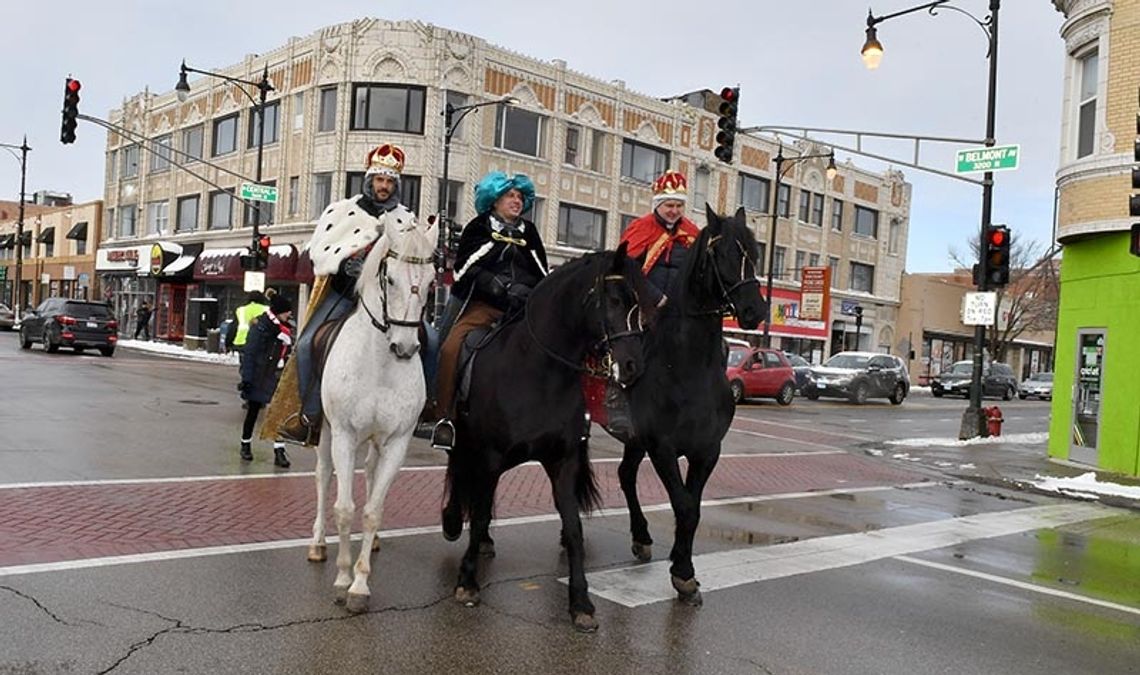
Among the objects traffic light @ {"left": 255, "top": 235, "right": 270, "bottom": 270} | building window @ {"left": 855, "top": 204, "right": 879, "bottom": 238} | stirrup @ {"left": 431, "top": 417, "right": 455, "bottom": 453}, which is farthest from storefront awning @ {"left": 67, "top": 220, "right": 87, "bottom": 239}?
stirrup @ {"left": 431, "top": 417, "right": 455, "bottom": 453}

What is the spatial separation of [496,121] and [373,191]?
108 feet

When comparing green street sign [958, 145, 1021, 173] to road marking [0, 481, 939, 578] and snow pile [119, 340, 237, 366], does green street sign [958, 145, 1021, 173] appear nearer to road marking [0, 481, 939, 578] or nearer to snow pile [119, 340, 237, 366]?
road marking [0, 481, 939, 578]

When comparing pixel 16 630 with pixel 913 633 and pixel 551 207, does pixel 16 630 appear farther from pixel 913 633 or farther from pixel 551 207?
pixel 551 207

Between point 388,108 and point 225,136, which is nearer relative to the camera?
point 388,108

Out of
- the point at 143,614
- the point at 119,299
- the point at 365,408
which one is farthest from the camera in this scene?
the point at 119,299

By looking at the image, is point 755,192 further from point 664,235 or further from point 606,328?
point 606,328

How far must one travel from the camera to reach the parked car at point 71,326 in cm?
2955

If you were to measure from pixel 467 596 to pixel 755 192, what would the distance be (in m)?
46.4

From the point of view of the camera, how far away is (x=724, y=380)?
664 cm

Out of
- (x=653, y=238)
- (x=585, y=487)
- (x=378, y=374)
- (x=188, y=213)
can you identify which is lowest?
(x=585, y=487)

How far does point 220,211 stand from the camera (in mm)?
43875

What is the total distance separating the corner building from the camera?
36625 mm

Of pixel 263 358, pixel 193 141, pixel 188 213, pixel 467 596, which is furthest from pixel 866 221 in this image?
pixel 467 596

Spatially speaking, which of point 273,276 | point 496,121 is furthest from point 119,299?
point 496,121
